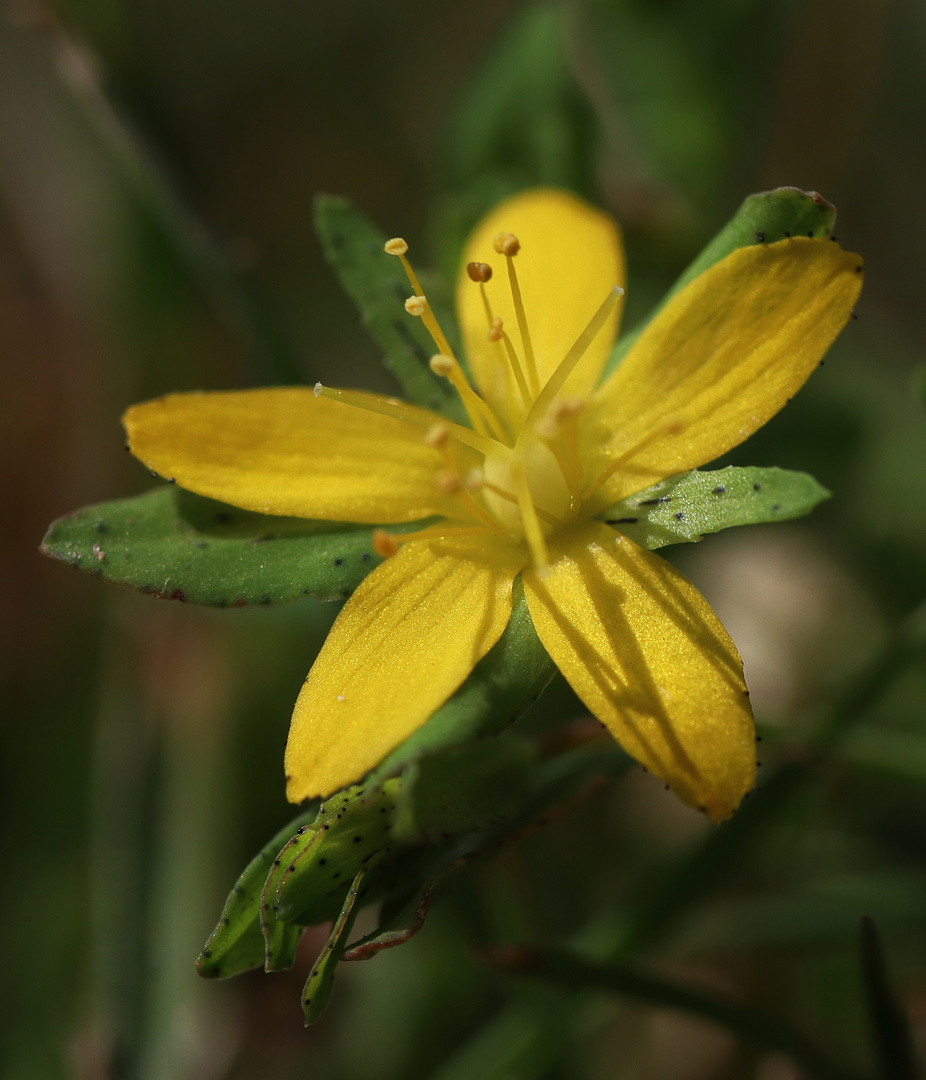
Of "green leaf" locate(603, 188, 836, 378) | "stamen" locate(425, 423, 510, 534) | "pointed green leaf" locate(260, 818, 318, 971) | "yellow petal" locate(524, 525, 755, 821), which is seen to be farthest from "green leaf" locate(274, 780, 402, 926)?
"green leaf" locate(603, 188, 836, 378)

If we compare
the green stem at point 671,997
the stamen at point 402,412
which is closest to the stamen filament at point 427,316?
the stamen at point 402,412

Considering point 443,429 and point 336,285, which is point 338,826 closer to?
point 443,429

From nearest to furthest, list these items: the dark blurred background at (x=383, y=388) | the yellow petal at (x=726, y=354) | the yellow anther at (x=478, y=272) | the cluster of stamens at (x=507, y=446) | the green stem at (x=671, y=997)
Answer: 1. the yellow petal at (x=726, y=354)
2. the cluster of stamens at (x=507, y=446)
3. the yellow anther at (x=478, y=272)
4. the green stem at (x=671, y=997)
5. the dark blurred background at (x=383, y=388)

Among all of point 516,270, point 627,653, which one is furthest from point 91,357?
point 627,653

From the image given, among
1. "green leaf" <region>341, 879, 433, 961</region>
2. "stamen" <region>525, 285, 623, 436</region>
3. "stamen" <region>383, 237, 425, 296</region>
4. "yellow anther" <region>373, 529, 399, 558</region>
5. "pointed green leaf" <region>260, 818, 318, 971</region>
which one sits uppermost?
"stamen" <region>383, 237, 425, 296</region>

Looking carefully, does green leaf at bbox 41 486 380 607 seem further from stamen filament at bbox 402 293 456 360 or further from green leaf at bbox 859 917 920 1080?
green leaf at bbox 859 917 920 1080

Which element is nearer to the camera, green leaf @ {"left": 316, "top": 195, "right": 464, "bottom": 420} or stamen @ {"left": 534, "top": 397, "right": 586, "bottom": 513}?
stamen @ {"left": 534, "top": 397, "right": 586, "bottom": 513}

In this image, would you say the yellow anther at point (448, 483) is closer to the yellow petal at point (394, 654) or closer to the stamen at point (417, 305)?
the yellow petal at point (394, 654)
